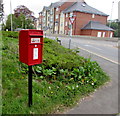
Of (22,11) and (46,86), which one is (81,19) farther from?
(46,86)

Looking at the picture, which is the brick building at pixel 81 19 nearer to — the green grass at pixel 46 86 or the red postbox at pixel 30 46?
the green grass at pixel 46 86

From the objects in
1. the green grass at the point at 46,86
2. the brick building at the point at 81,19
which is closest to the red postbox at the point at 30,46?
the green grass at the point at 46,86

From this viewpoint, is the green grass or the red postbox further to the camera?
Answer: the green grass

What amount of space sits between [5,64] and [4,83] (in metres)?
0.90

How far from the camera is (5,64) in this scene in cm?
349

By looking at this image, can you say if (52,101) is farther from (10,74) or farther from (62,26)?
(62,26)

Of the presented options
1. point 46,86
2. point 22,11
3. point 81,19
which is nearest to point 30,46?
point 46,86

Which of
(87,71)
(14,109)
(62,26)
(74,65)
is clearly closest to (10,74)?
(14,109)

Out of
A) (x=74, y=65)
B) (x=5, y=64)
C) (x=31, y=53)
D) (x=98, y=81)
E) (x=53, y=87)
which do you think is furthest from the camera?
(x=74, y=65)

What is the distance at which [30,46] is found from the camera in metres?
2.08

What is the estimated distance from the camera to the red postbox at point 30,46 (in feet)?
6.73

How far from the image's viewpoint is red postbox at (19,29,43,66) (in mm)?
2050

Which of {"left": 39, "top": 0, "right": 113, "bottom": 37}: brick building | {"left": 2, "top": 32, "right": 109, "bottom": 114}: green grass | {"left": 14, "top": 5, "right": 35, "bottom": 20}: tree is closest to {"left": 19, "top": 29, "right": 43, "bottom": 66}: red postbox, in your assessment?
{"left": 2, "top": 32, "right": 109, "bottom": 114}: green grass

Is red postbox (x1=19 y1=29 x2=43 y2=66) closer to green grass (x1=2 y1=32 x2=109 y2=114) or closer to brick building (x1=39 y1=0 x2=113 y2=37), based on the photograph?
green grass (x1=2 y1=32 x2=109 y2=114)
